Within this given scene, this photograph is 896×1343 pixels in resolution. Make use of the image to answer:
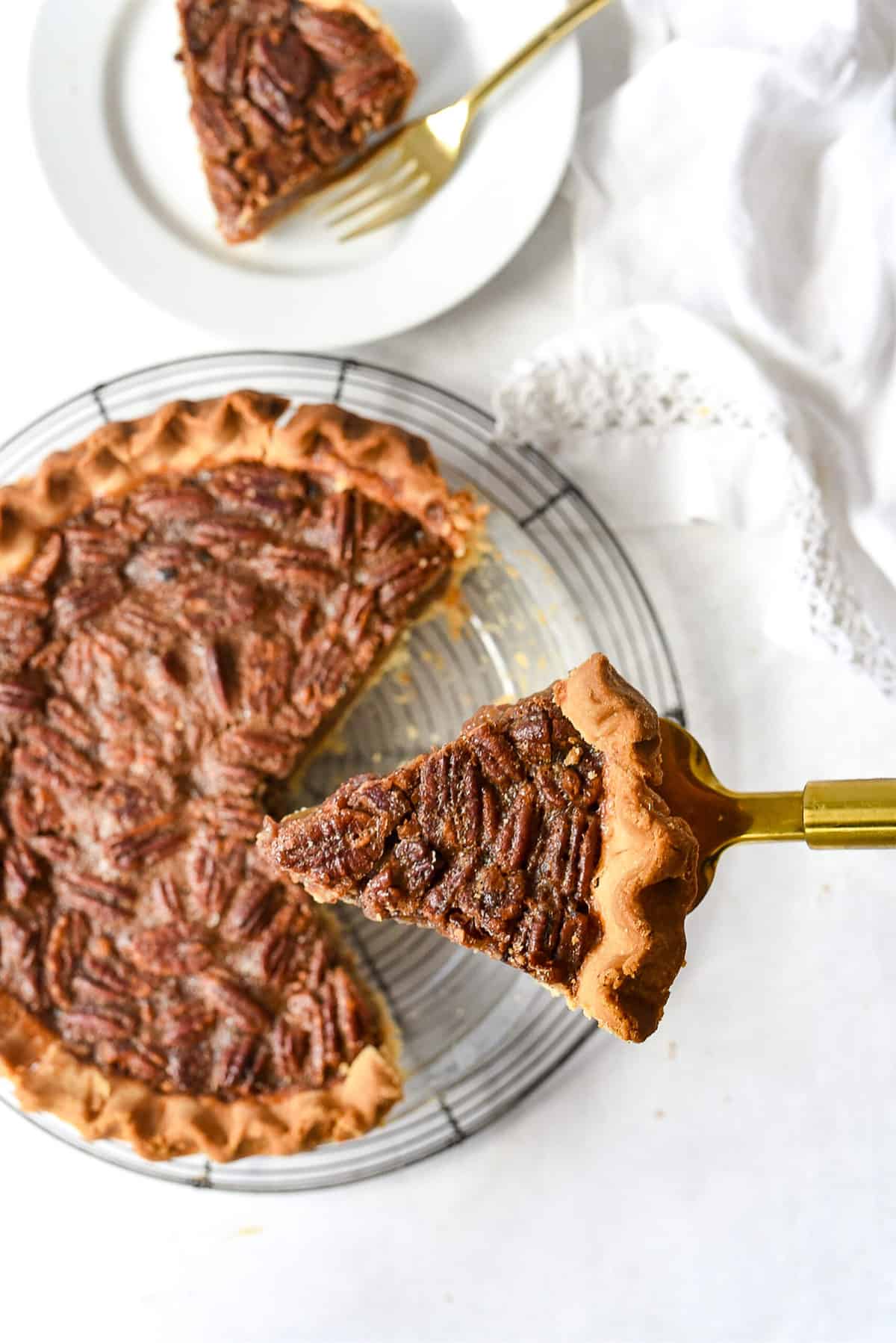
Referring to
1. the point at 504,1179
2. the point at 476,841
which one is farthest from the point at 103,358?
the point at 504,1179

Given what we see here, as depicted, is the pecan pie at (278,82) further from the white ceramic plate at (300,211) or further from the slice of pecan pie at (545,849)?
the slice of pecan pie at (545,849)

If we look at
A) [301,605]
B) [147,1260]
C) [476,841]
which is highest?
[301,605]

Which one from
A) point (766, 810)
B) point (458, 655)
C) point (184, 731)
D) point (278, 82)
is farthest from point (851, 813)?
point (278, 82)

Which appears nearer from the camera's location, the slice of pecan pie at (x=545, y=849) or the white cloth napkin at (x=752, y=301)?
the slice of pecan pie at (x=545, y=849)

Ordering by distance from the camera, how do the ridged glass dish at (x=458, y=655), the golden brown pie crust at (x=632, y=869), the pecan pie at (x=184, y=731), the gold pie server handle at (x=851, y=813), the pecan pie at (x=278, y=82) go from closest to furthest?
the gold pie server handle at (x=851, y=813)
the golden brown pie crust at (x=632, y=869)
the pecan pie at (x=184, y=731)
the pecan pie at (x=278, y=82)
the ridged glass dish at (x=458, y=655)

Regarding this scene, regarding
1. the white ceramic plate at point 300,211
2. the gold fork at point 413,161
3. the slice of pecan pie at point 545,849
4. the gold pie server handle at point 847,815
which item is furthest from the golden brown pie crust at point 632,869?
the gold fork at point 413,161

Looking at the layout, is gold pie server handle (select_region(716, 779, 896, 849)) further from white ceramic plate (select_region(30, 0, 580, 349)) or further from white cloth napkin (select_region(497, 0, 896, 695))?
white ceramic plate (select_region(30, 0, 580, 349))

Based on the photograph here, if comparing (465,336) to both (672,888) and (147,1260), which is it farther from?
(147,1260)
